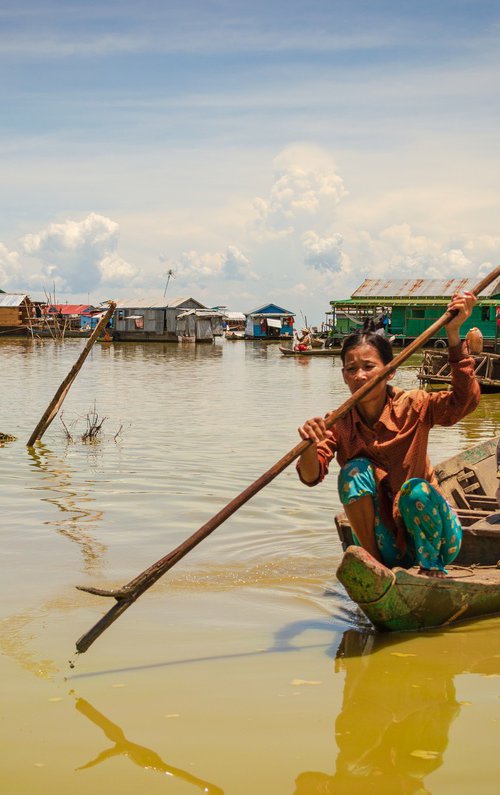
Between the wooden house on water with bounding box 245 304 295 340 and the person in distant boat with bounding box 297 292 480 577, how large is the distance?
5806 cm

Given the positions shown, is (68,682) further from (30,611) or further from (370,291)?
(370,291)

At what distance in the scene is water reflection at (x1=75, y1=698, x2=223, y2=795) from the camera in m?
2.83

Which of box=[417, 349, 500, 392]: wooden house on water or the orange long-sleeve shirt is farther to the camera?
box=[417, 349, 500, 392]: wooden house on water

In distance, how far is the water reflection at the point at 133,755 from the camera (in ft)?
9.29

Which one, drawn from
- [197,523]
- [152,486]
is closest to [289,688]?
[197,523]

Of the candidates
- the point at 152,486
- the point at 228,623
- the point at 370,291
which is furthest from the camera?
the point at 370,291

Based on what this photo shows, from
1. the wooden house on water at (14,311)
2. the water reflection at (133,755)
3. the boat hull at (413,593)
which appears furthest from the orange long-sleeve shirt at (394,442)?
the wooden house on water at (14,311)

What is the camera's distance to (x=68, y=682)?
11.8 ft

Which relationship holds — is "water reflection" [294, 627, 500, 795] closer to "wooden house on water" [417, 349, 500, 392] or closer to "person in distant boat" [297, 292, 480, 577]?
"person in distant boat" [297, 292, 480, 577]

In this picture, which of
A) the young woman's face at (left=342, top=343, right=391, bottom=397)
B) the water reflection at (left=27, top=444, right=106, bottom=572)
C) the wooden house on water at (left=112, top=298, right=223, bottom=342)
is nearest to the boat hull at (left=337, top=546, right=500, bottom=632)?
the young woman's face at (left=342, top=343, right=391, bottom=397)

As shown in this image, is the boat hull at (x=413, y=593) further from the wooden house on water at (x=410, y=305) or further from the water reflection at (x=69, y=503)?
the wooden house on water at (x=410, y=305)

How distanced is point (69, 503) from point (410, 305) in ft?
118

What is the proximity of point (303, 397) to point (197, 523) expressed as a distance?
43.2ft

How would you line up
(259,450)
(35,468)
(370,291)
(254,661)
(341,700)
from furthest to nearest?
(370,291)
(259,450)
(35,468)
(254,661)
(341,700)
